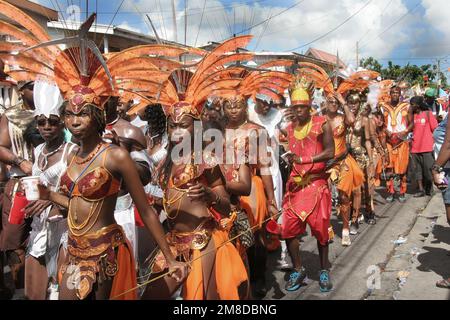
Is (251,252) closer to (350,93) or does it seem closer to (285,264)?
(285,264)

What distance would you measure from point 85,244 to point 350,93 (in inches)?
220

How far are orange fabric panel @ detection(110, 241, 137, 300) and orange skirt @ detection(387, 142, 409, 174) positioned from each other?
26.8 feet

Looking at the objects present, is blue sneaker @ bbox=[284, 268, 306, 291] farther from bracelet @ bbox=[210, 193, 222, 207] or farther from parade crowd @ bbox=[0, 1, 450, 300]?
bracelet @ bbox=[210, 193, 222, 207]

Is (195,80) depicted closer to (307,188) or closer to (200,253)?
(200,253)

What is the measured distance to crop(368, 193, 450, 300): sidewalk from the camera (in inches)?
182

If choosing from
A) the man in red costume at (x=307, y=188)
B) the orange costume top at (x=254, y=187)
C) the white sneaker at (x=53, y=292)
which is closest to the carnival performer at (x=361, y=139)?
the man in red costume at (x=307, y=188)

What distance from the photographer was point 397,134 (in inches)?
402

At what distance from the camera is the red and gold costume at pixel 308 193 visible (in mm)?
4789

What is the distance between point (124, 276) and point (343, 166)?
188 inches

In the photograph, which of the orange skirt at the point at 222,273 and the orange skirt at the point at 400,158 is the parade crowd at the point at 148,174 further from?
the orange skirt at the point at 400,158

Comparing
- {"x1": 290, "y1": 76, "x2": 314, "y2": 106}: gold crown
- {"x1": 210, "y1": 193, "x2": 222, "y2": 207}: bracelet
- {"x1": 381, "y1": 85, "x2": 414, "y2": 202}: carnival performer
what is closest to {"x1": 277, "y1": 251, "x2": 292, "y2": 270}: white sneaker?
{"x1": 290, "y1": 76, "x2": 314, "y2": 106}: gold crown

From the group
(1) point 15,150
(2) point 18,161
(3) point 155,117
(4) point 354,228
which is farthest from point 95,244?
(4) point 354,228

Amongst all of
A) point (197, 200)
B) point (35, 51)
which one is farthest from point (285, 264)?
point (35, 51)

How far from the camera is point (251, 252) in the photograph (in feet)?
16.0
